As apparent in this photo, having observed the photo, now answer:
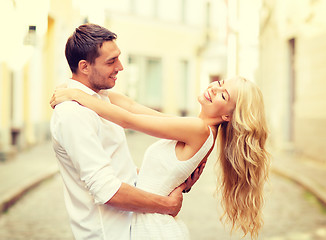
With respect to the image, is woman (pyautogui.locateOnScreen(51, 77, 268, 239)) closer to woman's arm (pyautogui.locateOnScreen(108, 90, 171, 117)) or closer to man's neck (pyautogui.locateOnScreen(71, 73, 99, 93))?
man's neck (pyautogui.locateOnScreen(71, 73, 99, 93))

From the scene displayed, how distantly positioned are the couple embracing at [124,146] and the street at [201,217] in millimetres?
2432

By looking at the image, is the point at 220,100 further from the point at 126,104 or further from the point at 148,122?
the point at 126,104

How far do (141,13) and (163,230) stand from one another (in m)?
22.0

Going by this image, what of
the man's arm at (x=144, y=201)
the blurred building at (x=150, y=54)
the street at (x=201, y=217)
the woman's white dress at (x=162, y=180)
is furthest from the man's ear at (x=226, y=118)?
the blurred building at (x=150, y=54)

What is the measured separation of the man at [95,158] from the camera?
2.02 m

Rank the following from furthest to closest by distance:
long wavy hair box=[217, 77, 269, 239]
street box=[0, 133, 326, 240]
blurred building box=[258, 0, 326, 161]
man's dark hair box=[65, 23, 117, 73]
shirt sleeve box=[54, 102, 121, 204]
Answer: blurred building box=[258, 0, 326, 161] < street box=[0, 133, 326, 240] < long wavy hair box=[217, 77, 269, 239] < man's dark hair box=[65, 23, 117, 73] < shirt sleeve box=[54, 102, 121, 204]

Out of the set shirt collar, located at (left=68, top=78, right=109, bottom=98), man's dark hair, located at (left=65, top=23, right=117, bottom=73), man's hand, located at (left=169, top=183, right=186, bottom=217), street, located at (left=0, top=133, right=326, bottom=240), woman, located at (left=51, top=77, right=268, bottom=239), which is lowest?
street, located at (left=0, top=133, right=326, bottom=240)

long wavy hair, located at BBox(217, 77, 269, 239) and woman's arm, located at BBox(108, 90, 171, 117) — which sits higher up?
woman's arm, located at BBox(108, 90, 171, 117)

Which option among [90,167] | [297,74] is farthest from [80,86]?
[297,74]

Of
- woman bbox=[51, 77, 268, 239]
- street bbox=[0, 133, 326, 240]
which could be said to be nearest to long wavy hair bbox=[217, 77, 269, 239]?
woman bbox=[51, 77, 268, 239]

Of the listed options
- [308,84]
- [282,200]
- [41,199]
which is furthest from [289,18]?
[41,199]

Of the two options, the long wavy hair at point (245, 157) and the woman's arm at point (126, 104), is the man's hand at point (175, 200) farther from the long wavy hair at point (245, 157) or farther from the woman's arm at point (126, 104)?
the woman's arm at point (126, 104)

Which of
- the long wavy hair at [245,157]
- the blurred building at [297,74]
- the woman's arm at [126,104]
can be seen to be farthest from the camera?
the blurred building at [297,74]

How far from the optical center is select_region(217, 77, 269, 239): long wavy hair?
94.7 inches
